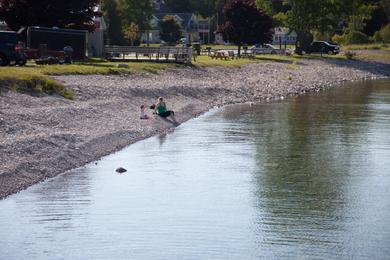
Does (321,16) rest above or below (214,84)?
above

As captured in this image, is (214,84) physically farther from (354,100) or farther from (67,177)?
(67,177)

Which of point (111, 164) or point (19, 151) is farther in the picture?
point (111, 164)

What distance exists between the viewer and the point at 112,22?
290 feet

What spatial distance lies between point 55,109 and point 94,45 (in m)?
32.4

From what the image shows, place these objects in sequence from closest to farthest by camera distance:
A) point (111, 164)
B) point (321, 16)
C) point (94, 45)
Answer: point (111, 164)
point (94, 45)
point (321, 16)

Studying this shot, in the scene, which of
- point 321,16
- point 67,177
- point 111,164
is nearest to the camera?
point 67,177

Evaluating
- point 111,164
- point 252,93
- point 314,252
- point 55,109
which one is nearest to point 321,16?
point 252,93

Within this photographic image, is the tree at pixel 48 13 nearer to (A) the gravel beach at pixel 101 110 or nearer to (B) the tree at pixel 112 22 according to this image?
(A) the gravel beach at pixel 101 110

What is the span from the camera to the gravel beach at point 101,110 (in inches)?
996

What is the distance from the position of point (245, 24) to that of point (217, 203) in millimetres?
60559

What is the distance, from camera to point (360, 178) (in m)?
25.6

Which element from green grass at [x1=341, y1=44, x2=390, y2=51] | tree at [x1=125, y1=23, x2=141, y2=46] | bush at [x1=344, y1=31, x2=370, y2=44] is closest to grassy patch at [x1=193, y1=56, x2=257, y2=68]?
tree at [x1=125, y1=23, x2=141, y2=46]

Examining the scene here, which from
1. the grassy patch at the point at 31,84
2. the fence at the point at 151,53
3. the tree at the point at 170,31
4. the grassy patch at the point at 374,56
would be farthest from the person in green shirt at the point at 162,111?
the tree at the point at 170,31

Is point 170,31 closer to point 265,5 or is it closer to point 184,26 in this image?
point 184,26
